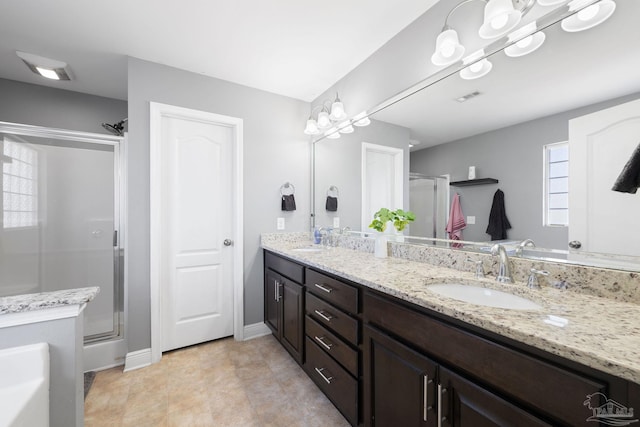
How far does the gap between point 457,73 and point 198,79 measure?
6.96ft

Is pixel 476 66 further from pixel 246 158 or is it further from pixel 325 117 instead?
pixel 246 158

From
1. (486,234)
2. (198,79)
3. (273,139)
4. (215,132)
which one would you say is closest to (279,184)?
(273,139)

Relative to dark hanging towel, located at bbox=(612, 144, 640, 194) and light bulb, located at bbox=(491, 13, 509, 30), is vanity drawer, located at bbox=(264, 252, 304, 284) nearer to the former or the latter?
dark hanging towel, located at bbox=(612, 144, 640, 194)

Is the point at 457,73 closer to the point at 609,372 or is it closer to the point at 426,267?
the point at 426,267

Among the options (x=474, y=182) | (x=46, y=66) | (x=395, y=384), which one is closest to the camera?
(x=395, y=384)

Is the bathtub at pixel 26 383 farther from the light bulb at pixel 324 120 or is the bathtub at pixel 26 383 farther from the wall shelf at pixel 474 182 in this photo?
the light bulb at pixel 324 120

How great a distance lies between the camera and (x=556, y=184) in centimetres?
110

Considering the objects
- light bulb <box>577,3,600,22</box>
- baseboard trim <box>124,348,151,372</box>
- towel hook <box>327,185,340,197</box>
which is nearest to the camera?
light bulb <box>577,3,600,22</box>

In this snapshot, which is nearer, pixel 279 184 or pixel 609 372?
pixel 609 372

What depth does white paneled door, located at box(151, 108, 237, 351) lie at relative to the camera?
7.38 feet

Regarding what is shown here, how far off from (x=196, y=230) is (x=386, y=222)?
170cm

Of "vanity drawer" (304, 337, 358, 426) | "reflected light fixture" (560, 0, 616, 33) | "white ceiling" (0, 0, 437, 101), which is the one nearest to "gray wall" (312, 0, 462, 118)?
"white ceiling" (0, 0, 437, 101)

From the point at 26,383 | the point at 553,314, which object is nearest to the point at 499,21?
the point at 553,314

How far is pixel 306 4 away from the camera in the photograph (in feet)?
5.21
